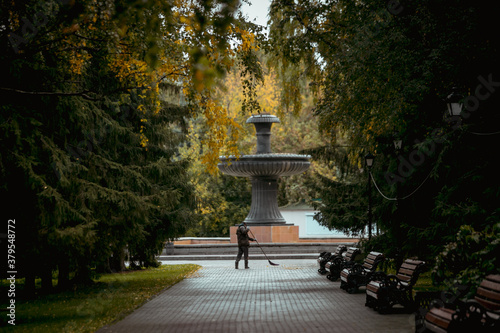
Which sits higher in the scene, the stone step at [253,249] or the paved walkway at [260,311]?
the paved walkway at [260,311]

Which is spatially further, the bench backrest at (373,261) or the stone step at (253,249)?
the stone step at (253,249)

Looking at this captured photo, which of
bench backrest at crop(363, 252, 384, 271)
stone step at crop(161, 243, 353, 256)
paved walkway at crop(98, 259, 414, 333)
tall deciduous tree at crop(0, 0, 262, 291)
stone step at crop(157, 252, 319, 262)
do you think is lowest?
stone step at crop(157, 252, 319, 262)

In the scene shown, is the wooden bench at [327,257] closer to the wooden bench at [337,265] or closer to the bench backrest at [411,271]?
the wooden bench at [337,265]

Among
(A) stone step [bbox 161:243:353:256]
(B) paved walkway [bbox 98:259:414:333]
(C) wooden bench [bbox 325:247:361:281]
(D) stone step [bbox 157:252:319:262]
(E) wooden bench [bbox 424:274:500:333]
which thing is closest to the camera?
(E) wooden bench [bbox 424:274:500:333]

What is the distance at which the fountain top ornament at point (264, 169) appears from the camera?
3153 cm

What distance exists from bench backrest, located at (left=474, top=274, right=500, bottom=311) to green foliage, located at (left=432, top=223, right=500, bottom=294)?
2.18 ft

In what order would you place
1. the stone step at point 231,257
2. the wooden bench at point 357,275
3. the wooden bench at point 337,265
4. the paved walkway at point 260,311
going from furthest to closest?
1. the stone step at point 231,257
2. the wooden bench at point 337,265
3. the wooden bench at point 357,275
4. the paved walkway at point 260,311

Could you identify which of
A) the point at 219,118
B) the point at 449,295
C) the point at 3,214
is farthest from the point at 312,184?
the point at 449,295

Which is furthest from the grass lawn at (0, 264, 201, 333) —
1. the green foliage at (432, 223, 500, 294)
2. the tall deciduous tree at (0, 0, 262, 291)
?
the green foliage at (432, 223, 500, 294)

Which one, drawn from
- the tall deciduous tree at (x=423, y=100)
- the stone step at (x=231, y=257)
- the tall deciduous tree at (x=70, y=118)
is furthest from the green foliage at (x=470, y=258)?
the stone step at (x=231, y=257)

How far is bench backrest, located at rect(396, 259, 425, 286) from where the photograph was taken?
35.2ft

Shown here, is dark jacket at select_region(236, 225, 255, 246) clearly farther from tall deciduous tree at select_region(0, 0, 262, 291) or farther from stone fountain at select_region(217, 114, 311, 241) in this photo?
stone fountain at select_region(217, 114, 311, 241)

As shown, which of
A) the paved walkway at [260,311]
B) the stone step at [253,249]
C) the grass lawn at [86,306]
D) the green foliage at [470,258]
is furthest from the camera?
the stone step at [253,249]

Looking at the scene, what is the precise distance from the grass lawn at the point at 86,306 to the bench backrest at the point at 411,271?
481 centimetres
